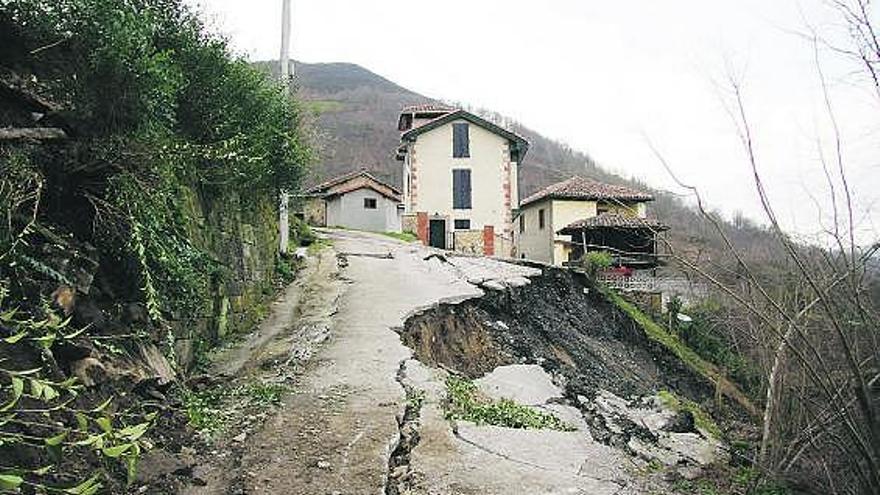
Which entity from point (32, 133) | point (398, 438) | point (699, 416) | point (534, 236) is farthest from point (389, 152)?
point (32, 133)

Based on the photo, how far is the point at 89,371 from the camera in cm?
476

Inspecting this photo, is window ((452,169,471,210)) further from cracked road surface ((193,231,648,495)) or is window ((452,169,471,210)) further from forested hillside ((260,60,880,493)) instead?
cracked road surface ((193,231,648,495))

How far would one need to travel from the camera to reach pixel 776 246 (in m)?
5.96

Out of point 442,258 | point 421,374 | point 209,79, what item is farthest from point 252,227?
point 442,258

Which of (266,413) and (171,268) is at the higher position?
(171,268)

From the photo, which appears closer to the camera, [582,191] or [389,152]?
[582,191]

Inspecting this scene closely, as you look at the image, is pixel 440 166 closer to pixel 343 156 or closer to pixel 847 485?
pixel 847 485

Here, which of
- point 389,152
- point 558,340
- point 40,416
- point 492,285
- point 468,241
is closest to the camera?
point 40,416

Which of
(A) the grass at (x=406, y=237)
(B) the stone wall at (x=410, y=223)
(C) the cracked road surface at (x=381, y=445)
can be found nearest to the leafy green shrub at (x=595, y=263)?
(A) the grass at (x=406, y=237)

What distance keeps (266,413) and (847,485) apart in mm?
5198

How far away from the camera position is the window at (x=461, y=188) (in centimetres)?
2953

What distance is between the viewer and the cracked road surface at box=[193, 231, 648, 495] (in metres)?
5.12

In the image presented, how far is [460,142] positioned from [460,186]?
6.14 feet

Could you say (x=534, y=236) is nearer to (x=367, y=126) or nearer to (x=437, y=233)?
(x=437, y=233)
